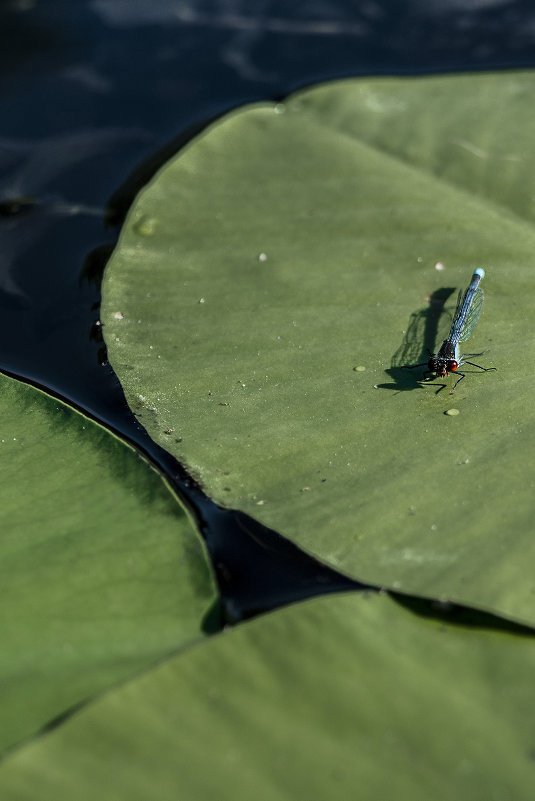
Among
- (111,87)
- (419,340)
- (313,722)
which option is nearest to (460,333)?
(419,340)

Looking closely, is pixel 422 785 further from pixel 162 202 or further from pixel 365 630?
pixel 162 202

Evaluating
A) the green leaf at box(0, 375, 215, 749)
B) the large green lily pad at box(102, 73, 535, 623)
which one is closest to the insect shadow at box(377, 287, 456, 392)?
the large green lily pad at box(102, 73, 535, 623)

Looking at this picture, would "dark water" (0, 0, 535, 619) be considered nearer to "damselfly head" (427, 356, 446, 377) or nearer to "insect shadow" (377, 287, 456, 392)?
"insect shadow" (377, 287, 456, 392)

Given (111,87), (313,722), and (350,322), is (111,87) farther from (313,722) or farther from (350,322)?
(313,722)

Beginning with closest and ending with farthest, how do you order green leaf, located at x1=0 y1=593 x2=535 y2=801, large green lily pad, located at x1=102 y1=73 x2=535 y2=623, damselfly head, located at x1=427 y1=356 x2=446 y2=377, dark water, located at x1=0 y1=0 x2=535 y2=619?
1. green leaf, located at x1=0 y1=593 x2=535 y2=801
2. large green lily pad, located at x1=102 y1=73 x2=535 y2=623
3. damselfly head, located at x1=427 y1=356 x2=446 y2=377
4. dark water, located at x1=0 y1=0 x2=535 y2=619

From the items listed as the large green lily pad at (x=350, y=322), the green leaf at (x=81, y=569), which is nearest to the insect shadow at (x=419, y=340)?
the large green lily pad at (x=350, y=322)

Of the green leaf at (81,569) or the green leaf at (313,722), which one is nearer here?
the green leaf at (313,722)

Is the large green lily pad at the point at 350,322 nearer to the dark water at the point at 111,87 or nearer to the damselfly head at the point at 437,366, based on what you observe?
the damselfly head at the point at 437,366
